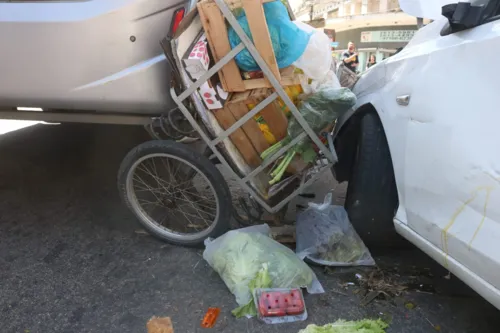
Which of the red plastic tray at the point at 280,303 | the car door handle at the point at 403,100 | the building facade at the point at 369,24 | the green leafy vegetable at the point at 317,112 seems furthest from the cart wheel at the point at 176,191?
the building facade at the point at 369,24

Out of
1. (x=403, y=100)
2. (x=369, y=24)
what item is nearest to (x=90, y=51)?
(x=403, y=100)

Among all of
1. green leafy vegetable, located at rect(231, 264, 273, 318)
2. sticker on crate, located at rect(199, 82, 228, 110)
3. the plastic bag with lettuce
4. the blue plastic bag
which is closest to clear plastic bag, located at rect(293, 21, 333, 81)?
the blue plastic bag

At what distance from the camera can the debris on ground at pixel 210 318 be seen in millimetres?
2211

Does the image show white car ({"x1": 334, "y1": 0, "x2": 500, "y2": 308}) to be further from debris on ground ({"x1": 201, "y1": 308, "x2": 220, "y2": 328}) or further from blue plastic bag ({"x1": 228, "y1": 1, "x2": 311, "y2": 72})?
debris on ground ({"x1": 201, "y1": 308, "x2": 220, "y2": 328})

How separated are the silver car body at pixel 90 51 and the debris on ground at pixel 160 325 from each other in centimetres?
139

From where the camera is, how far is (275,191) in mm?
2807

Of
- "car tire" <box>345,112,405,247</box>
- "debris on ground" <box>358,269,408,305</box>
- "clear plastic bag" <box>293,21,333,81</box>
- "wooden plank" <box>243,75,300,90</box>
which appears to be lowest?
"debris on ground" <box>358,269,408,305</box>

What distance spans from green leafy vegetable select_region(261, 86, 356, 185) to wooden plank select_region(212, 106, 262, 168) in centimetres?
16

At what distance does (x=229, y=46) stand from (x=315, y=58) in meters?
0.54

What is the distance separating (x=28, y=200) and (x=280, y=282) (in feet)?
7.97

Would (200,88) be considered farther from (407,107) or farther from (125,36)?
(407,107)

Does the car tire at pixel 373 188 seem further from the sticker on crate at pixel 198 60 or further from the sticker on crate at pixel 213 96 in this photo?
the sticker on crate at pixel 198 60

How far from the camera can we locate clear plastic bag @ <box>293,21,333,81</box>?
8.50 ft

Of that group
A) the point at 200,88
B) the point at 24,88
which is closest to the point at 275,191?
the point at 200,88
